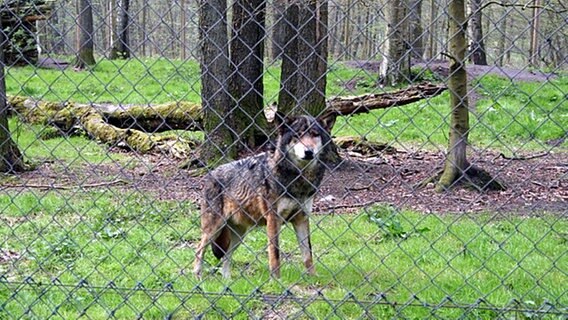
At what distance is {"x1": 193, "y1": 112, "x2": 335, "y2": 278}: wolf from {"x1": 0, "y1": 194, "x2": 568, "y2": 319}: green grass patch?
6.2 inches

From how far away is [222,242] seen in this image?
5516mm

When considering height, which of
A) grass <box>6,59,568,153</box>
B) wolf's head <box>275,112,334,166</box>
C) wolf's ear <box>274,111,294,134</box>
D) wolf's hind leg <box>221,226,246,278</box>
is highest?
wolf's ear <box>274,111,294,134</box>

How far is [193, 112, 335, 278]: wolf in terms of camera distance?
5207 millimetres

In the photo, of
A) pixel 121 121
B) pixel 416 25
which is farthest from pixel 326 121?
pixel 416 25

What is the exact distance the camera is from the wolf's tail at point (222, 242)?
5.44 metres

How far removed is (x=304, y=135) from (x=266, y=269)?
1.32 meters

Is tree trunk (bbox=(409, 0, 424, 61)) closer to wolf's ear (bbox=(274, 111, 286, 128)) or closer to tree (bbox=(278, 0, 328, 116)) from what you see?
wolf's ear (bbox=(274, 111, 286, 128))

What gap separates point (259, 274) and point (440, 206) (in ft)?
9.33

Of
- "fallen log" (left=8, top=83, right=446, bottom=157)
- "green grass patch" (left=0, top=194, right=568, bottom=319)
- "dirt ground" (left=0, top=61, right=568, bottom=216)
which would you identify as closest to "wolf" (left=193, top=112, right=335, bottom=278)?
"green grass patch" (left=0, top=194, right=568, bottom=319)

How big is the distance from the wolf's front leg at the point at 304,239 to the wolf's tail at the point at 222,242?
0.56 metres

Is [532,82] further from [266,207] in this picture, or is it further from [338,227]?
[266,207]

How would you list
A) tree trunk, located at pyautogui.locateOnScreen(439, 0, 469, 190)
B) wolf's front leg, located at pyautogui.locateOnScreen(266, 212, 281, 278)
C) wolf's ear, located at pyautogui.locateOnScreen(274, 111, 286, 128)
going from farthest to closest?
tree trunk, located at pyautogui.locateOnScreen(439, 0, 469, 190)
wolf's front leg, located at pyautogui.locateOnScreen(266, 212, 281, 278)
wolf's ear, located at pyautogui.locateOnScreen(274, 111, 286, 128)

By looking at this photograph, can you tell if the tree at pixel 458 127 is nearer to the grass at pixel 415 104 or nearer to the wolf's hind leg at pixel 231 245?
the grass at pixel 415 104

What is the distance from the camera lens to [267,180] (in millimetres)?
5305
